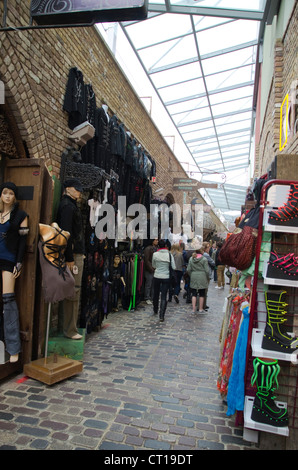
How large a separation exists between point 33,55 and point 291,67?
3.82 metres

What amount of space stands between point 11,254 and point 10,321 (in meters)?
0.74

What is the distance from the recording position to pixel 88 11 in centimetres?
340

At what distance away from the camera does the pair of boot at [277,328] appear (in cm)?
244

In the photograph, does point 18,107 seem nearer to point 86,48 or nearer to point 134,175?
point 86,48

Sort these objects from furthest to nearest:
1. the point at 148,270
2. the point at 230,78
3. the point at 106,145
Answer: the point at 230,78 < the point at 148,270 < the point at 106,145

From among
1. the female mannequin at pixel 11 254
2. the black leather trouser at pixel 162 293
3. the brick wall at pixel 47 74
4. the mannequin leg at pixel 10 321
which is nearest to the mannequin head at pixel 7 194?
the female mannequin at pixel 11 254

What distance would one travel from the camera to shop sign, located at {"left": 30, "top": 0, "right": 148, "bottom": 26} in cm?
330

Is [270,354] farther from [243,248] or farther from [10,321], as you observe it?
[10,321]

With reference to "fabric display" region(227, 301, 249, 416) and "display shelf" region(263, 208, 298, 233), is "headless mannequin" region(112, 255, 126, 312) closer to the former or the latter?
"fabric display" region(227, 301, 249, 416)

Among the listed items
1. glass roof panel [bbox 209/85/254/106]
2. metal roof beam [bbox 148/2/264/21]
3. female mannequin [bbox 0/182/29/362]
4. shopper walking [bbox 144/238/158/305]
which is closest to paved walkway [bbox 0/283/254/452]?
female mannequin [bbox 0/182/29/362]

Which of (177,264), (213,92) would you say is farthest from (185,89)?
(177,264)

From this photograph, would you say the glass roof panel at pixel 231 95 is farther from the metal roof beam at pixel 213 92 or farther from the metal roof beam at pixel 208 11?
the metal roof beam at pixel 208 11
